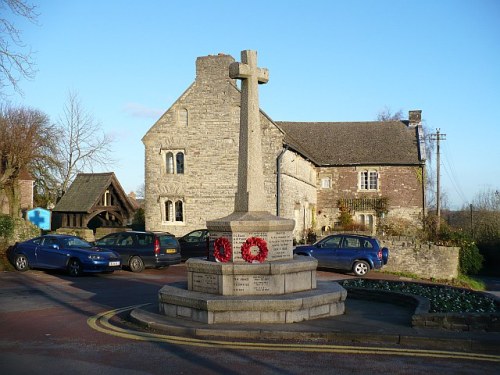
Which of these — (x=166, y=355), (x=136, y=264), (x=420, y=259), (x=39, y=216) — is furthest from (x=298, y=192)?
(x=166, y=355)

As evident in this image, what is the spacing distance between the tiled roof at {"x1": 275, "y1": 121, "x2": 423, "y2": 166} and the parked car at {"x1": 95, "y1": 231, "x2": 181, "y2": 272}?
70.1 feet

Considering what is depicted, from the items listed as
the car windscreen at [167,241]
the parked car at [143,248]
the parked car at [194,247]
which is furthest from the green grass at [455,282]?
the parked car at [143,248]

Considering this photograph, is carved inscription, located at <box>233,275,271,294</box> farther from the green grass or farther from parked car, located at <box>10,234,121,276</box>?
the green grass

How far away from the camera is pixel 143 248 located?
22.8 m

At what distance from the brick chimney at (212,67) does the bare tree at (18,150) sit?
52.4 feet

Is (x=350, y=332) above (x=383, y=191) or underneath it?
underneath

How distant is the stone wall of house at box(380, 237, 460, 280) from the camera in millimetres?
29406

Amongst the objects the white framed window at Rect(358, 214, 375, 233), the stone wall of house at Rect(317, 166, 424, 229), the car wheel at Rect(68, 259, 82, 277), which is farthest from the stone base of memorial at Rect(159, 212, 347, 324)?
the stone wall of house at Rect(317, 166, 424, 229)

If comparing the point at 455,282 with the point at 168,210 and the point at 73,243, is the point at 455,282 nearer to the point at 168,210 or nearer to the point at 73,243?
the point at 168,210

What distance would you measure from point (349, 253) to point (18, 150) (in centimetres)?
2841

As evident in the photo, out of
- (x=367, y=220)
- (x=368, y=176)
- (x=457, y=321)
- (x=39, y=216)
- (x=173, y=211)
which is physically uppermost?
(x=368, y=176)

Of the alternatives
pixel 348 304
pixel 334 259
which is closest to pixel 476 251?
pixel 334 259

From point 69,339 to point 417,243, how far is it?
23.5 meters

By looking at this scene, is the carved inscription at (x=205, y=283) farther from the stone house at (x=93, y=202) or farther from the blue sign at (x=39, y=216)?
the stone house at (x=93, y=202)
